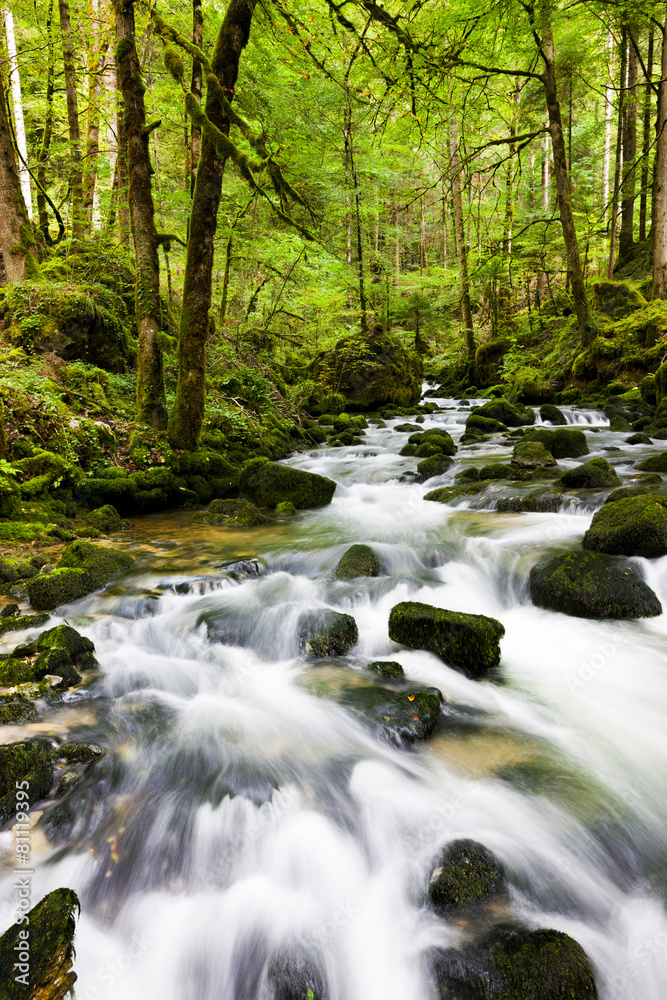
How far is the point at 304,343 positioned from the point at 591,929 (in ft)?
61.6

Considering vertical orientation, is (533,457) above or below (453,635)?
above

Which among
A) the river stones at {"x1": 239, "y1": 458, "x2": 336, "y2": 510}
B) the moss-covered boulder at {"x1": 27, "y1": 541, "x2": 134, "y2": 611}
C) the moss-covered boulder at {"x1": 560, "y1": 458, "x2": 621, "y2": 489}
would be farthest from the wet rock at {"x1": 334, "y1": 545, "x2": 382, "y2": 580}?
the moss-covered boulder at {"x1": 560, "y1": 458, "x2": 621, "y2": 489}

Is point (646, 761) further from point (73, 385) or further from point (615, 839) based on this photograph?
point (73, 385)

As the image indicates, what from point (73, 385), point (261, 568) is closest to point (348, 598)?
point (261, 568)

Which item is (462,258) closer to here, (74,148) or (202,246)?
(74,148)

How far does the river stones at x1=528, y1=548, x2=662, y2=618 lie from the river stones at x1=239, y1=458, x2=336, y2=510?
4371mm

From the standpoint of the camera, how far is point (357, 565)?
5660 millimetres

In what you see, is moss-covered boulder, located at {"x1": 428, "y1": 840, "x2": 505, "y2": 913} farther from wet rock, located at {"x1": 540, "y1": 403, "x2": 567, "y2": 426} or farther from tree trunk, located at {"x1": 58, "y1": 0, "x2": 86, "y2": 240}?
tree trunk, located at {"x1": 58, "y1": 0, "x2": 86, "y2": 240}

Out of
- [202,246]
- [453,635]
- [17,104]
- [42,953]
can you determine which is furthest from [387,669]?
[17,104]

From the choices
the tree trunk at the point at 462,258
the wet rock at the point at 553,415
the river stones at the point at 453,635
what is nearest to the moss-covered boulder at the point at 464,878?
the river stones at the point at 453,635

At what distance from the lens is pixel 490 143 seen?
35.7 feet

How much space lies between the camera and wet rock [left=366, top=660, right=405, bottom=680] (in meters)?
3.79

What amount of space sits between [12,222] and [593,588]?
1138cm

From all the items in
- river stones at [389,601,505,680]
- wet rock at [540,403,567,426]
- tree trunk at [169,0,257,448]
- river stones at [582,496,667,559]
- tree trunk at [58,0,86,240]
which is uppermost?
tree trunk at [58,0,86,240]
